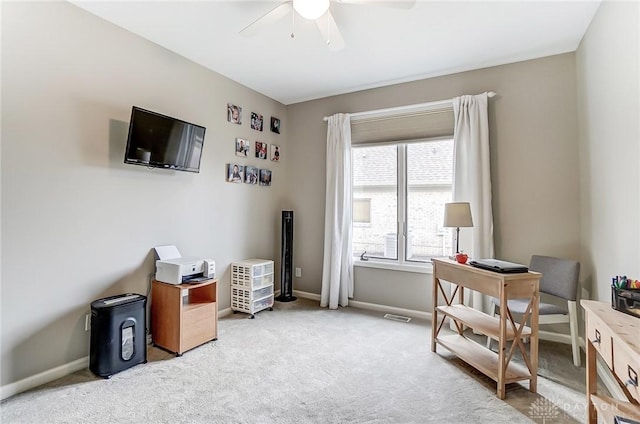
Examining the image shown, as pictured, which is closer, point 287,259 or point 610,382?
point 610,382

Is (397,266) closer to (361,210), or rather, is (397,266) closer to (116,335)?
(361,210)

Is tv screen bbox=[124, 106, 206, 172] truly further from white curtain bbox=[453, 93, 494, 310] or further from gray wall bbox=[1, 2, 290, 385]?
white curtain bbox=[453, 93, 494, 310]

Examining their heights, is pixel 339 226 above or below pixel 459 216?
below

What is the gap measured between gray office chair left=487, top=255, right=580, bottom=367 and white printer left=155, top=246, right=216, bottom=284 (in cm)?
261

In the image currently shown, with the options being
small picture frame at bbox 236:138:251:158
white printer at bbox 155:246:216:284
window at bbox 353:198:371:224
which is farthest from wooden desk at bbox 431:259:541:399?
small picture frame at bbox 236:138:251:158

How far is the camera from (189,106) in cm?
317

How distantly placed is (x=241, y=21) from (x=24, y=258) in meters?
2.38

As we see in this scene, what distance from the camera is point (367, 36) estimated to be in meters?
2.73

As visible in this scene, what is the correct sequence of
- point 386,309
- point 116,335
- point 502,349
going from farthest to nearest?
point 386,309 < point 116,335 < point 502,349

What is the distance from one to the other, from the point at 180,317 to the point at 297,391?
3.89 feet

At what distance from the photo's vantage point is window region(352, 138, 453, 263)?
354 centimetres

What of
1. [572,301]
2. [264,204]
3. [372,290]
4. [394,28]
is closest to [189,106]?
[264,204]

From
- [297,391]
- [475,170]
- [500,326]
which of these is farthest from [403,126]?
[297,391]

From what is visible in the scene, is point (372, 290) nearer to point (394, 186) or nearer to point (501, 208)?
point (394, 186)
